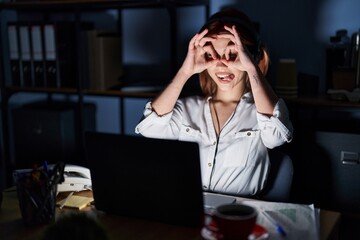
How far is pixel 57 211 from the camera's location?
127 centimetres

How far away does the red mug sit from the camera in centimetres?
92

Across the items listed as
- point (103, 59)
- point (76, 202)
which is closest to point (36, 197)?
point (76, 202)

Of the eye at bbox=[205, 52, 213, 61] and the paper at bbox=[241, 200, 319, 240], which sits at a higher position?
the eye at bbox=[205, 52, 213, 61]

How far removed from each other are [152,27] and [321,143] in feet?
3.84

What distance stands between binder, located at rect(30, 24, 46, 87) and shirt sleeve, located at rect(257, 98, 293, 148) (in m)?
1.54

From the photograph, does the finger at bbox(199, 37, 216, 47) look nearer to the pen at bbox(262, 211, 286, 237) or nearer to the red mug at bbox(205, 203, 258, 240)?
the pen at bbox(262, 211, 286, 237)

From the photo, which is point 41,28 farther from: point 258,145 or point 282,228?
point 282,228

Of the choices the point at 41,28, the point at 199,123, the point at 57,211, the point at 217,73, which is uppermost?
the point at 41,28

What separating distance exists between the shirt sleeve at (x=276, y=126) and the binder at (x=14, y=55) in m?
1.69

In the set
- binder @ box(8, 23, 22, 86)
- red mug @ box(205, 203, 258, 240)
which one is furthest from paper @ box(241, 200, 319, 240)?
binder @ box(8, 23, 22, 86)

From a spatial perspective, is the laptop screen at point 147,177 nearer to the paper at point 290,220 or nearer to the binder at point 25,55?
the paper at point 290,220

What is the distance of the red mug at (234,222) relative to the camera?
919mm

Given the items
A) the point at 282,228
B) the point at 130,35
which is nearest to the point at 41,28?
the point at 130,35

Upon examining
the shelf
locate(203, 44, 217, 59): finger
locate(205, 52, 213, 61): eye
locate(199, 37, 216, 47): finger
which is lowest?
locate(205, 52, 213, 61): eye
